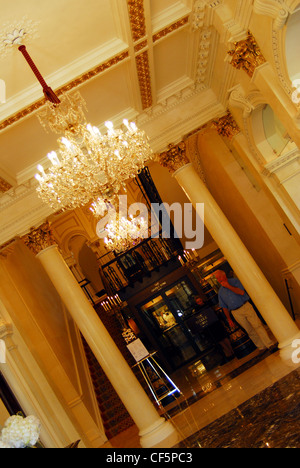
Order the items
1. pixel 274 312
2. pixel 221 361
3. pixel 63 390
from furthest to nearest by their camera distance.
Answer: pixel 221 361 → pixel 63 390 → pixel 274 312

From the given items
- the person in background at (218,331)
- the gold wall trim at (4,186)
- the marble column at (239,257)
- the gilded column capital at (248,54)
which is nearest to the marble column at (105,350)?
the gold wall trim at (4,186)

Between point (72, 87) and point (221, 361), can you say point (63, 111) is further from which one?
point (221, 361)

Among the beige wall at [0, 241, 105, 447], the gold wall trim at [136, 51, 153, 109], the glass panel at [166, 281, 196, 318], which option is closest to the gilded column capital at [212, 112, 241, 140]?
the gold wall trim at [136, 51, 153, 109]

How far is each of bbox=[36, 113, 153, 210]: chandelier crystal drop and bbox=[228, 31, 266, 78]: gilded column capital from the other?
5.65 feet

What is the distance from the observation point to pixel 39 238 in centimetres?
856

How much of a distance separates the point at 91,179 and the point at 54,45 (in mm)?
1780

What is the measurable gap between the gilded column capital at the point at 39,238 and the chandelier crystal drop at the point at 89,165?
2721mm

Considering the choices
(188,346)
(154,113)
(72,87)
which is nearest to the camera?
(72,87)

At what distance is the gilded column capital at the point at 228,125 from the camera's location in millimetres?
8945

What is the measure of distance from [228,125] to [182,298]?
5120 millimetres

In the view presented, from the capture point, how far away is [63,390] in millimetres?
9445

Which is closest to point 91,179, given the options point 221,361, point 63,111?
point 63,111

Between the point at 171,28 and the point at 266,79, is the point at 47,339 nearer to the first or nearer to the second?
the point at 171,28

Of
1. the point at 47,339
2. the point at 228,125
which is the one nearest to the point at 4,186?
the point at 47,339
